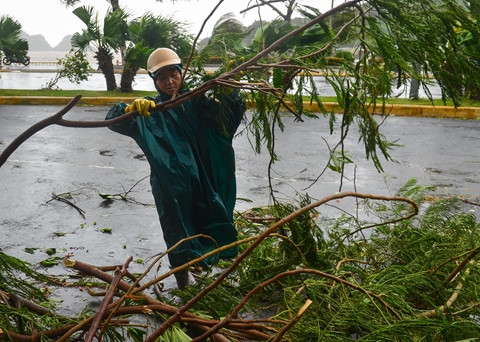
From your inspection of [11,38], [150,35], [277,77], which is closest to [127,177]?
[277,77]

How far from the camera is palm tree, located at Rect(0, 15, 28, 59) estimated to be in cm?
1581

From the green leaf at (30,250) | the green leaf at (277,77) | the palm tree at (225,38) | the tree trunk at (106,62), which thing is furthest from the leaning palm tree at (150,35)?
the green leaf at (277,77)

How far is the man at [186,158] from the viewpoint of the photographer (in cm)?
378

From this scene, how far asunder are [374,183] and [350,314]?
4.46 metres

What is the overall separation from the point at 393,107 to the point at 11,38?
10066 mm

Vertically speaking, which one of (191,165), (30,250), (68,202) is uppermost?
(191,165)

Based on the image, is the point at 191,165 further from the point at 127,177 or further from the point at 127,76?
the point at 127,76

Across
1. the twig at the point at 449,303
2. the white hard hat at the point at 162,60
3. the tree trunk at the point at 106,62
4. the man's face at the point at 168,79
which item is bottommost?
the twig at the point at 449,303

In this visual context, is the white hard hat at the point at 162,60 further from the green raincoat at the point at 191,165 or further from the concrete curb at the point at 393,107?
the concrete curb at the point at 393,107

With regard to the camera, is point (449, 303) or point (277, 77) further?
point (277, 77)

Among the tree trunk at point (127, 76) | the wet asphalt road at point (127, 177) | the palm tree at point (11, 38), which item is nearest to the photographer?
the wet asphalt road at point (127, 177)

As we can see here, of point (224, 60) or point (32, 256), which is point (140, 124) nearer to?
point (224, 60)

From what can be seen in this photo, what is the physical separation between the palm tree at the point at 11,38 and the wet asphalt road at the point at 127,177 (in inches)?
222

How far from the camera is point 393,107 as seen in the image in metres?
12.1
